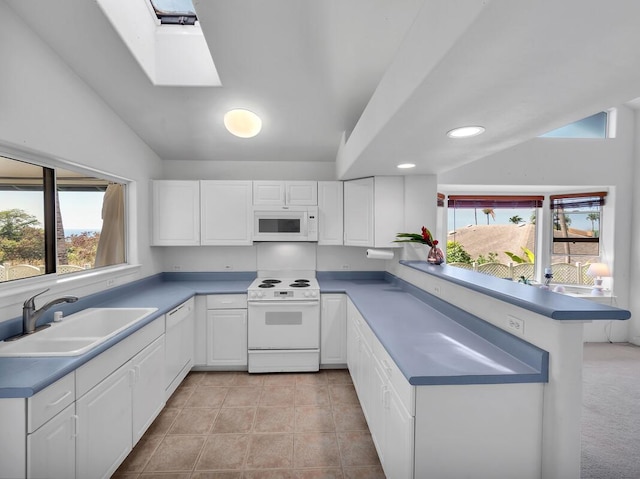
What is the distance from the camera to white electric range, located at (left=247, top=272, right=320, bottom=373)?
3.24 m

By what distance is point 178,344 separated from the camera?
2840mm

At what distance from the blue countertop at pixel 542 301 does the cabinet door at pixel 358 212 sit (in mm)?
1298

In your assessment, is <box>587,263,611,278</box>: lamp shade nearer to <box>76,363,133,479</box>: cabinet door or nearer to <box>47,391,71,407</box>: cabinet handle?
<box>76,363,133,479</box>: cabinet door

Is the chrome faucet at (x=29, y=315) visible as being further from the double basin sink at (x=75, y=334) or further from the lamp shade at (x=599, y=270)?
the lamp shade at (x=599, y=270)

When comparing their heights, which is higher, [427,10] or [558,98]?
[427,10]

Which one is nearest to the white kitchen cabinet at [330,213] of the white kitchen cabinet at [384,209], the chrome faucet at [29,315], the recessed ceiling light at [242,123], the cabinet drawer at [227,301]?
the white kitchen cabinet at [384,209]

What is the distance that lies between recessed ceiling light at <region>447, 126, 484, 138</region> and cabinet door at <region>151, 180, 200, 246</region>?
2.72 meters

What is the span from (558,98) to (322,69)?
166cm

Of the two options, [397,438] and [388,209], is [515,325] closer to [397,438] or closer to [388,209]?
[397,438]

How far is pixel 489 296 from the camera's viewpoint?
182cm

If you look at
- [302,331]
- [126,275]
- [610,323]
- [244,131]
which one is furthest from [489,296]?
[610,323]

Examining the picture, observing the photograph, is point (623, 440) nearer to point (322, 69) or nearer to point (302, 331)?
point (302, 331)

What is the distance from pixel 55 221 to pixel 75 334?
855mm

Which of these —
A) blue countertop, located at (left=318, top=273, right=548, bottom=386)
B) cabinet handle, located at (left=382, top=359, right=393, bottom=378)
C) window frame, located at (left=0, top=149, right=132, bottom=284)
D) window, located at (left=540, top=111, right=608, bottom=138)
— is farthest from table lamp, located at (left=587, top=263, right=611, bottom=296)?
window frame, located at (left=0, top=149, right=132, bottom=284)
